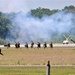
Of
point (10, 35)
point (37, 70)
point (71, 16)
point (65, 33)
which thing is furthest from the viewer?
point (10, 35)

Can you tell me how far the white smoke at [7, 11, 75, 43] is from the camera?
112125 millimetres

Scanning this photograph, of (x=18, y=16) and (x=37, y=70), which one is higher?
(x=18, y=16)

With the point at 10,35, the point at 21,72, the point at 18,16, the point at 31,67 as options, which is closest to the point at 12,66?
the point at 31,67

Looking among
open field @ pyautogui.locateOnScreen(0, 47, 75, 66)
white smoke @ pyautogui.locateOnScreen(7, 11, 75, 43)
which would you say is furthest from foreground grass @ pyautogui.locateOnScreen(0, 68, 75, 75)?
white smoke @ pyautogui.locateOnScreen(7, 11, 75, 43)

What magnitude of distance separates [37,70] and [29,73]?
→ 2.14 m

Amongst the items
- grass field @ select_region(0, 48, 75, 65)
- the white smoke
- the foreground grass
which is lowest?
the foreground grass

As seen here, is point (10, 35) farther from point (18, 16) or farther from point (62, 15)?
point (62, 15)

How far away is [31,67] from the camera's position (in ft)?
113

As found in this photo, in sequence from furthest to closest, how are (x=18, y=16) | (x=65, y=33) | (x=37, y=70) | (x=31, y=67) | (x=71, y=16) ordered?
(x=65, y=33) < (x=18, y=16) < (x=71, y=16) < (x=31, y=67) < (x=37, y=70)

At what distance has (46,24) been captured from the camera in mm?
115875

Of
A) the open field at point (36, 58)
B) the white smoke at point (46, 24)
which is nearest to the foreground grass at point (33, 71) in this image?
the open field at point (36, 58)

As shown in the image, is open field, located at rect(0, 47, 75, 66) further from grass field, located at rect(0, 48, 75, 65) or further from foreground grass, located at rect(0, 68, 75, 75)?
foreground grass, located at rect(0, 68, 75, 75)

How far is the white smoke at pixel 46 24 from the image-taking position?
4414 inches

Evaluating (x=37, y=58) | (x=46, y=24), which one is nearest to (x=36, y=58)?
(x=37, y=58)
